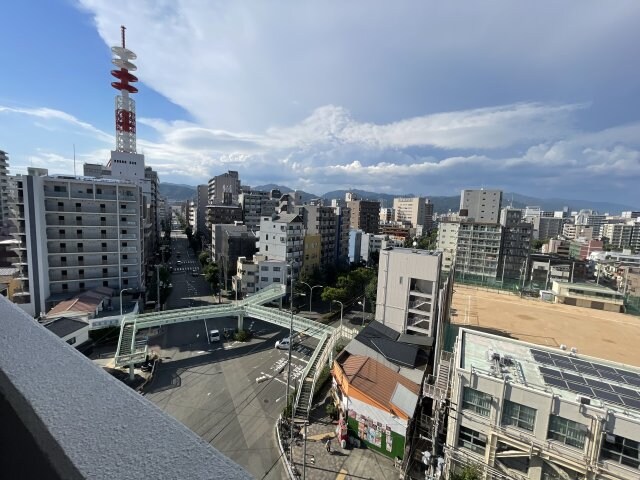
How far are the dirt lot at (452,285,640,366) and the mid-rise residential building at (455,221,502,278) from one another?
16300 millimetres

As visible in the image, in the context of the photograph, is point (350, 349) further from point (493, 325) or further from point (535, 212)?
point (535, 212)

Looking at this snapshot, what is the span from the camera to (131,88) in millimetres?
66438

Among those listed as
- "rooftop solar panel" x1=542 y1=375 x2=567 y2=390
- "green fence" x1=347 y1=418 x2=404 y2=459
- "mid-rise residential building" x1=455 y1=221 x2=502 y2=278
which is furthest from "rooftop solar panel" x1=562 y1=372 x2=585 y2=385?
"mid-rise residential building" x1=455 y1=221 x2=502 y2=278

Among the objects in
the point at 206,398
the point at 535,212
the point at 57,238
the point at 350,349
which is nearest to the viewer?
the point at 206,398

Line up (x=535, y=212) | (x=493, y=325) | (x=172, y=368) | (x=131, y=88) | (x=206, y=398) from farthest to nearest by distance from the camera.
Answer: (x=535, y=212) → (x=131, y=88) → (x=493, y=325) → (x=172, y=368) → (x=206, y=398)

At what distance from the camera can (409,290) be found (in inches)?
870

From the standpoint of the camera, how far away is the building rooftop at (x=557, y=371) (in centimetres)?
1076

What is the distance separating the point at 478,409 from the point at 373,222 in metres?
77.9

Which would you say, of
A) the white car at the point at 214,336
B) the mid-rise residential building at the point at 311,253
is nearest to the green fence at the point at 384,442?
the white car at the point at 214,336

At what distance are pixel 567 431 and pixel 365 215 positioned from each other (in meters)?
77.8

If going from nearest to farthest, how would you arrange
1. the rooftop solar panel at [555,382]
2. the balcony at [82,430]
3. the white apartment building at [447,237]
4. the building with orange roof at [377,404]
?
1. the balcony at [82,430]
2. the rooftop solar panel at [555,382]
3. the building with orange roof at [377,404]
4. the white apartment building at [447,237]

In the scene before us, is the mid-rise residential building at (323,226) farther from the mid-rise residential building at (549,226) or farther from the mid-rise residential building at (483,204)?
the mid-rise residential building at (549,226)

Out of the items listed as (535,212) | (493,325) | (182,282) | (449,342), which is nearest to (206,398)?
(449,342)

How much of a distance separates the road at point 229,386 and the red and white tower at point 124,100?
5555 cm
